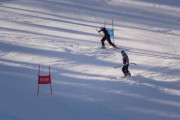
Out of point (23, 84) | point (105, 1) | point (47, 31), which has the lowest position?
point (23, 84)

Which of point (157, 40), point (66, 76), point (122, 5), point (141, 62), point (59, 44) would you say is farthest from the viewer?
point (122, 5)

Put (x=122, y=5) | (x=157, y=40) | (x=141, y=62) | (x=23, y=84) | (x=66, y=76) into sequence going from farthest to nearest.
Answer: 1. (x=122, y=5)
2. (x=157, y=40)
3. (x=141, y=62)
4. (x=66, y=76)
5. (x=23, y=84)

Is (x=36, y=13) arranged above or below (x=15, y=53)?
above

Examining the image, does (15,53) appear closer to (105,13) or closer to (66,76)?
(66,76)

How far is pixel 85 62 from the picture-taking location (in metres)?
19.5

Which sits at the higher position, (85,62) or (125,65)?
(125,65)

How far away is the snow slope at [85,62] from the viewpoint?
45.4 ft

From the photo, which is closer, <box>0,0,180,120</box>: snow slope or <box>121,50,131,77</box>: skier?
<box>0,0,180,120</box>: snow slope

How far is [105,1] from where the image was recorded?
37.2m

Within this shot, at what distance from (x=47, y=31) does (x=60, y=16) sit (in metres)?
5.65

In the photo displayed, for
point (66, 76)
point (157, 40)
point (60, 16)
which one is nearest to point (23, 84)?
point (66, 76)

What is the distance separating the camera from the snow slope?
1384 cm

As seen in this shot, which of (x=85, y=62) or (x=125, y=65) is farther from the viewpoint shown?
(x=85, y=62)

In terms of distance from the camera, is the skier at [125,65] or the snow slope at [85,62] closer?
the snow slope at [85,62]
